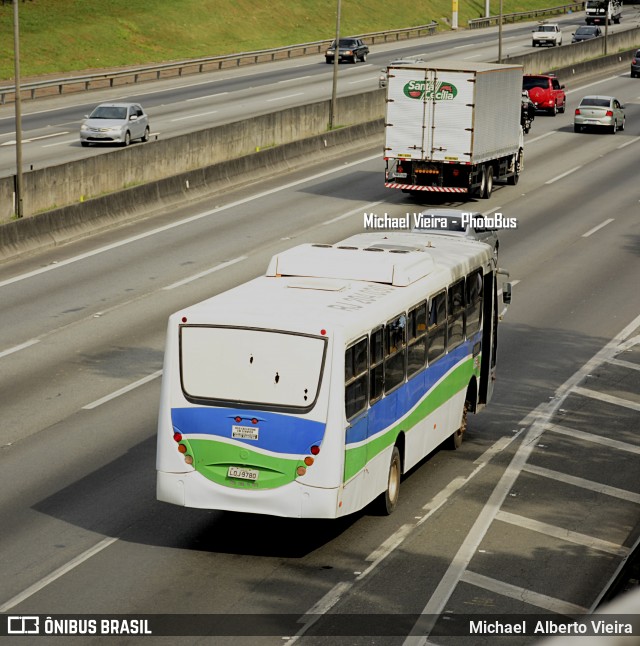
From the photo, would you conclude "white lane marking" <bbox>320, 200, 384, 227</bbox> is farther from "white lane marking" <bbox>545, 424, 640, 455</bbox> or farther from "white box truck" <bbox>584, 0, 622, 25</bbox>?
"white box truck" <bbox>584, 0, 622, 25</bbox>

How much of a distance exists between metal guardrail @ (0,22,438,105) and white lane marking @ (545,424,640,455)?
5130cm

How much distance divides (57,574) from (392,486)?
415cm

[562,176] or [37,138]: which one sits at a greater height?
[37,138]

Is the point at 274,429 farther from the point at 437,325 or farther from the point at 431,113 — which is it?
the point at 431,113

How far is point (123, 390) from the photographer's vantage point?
2053cm

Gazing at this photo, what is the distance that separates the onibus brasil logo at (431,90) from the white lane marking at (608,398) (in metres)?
19.2

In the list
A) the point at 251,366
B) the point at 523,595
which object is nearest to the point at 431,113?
the point at 251,366

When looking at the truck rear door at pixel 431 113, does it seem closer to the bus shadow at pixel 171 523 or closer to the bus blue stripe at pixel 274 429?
the bus shadow at pixel 171 523

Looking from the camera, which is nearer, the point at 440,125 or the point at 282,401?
the point at 282,401

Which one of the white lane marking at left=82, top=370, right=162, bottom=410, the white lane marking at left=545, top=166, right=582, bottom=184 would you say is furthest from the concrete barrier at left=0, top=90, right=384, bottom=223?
the white lane marking at left=82, top=370, right=162, bottom=410

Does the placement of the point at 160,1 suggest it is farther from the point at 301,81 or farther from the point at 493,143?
the point at 493,143

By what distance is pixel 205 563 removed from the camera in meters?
13.4

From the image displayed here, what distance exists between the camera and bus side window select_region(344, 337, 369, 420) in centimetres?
1358

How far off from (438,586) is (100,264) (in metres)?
19.2
